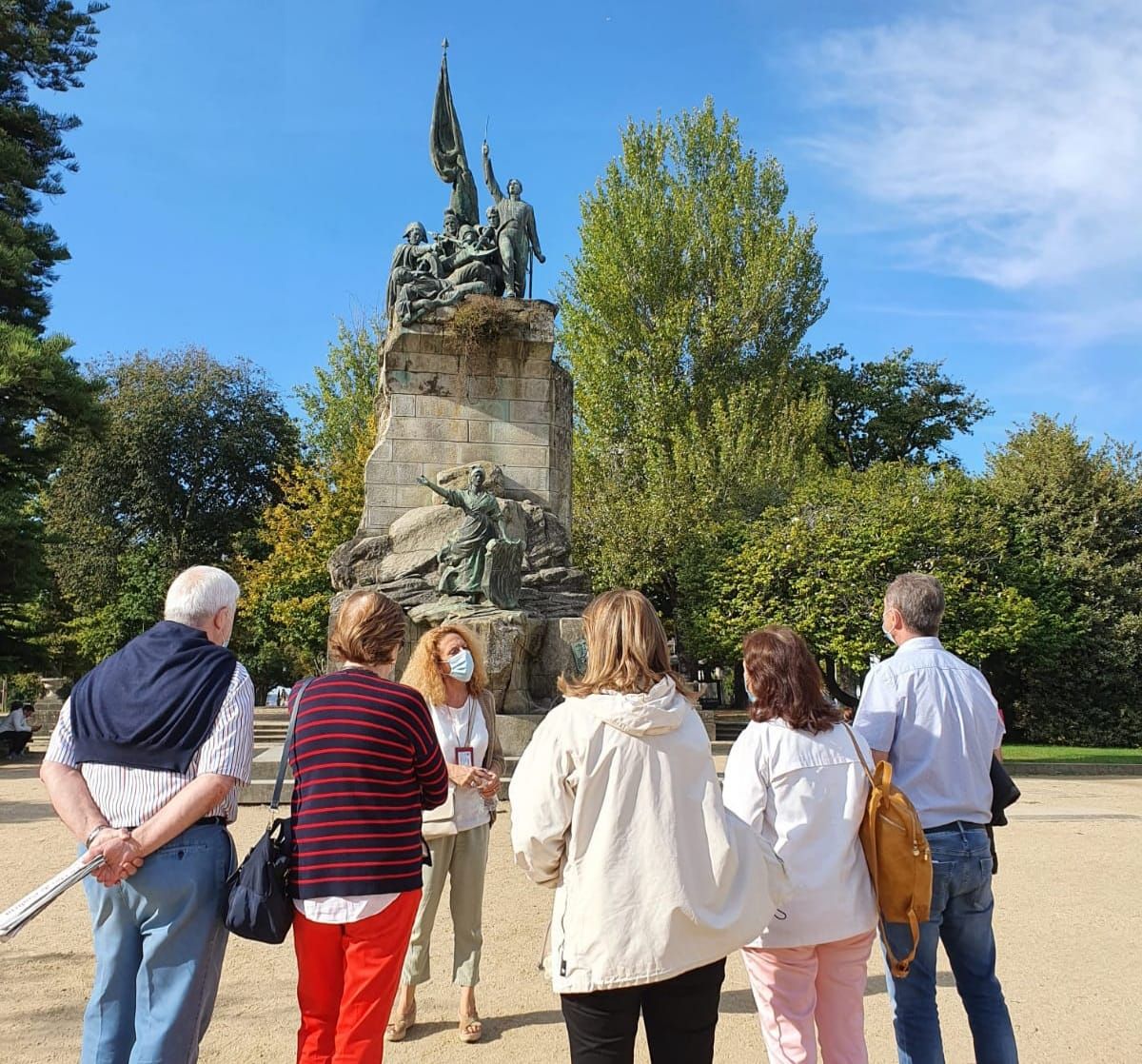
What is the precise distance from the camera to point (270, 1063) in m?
3.55

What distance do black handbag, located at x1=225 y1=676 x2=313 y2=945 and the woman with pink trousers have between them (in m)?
1.27

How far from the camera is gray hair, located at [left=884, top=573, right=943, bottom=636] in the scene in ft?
10.7

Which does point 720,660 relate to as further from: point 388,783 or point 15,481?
point 388,783

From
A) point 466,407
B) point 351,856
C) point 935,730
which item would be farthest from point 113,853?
point 466,407

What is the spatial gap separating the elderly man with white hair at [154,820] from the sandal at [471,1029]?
1354mm

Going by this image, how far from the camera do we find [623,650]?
→ 2521 millimetres

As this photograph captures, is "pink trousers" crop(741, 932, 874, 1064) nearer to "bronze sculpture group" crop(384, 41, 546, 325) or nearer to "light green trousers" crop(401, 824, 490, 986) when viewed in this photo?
"light green trousers" crop(401, 824, 490, 986)

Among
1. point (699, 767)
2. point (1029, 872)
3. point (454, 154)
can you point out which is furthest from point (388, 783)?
point (454, 154)

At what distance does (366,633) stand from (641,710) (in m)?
0.97

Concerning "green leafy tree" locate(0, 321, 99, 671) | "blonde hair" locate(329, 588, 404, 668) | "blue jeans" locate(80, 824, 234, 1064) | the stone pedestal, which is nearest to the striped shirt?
"blue jeans" locate(80, 824, 234, 1064)

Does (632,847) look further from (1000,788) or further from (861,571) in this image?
(861,571)

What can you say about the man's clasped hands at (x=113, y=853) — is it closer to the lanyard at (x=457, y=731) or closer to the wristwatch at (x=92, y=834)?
the wristwatch at (x=92, y=834)

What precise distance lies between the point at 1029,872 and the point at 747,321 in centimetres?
2297

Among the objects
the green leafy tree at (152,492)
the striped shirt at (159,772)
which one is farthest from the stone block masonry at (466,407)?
the green leafy tree at (152,492)
